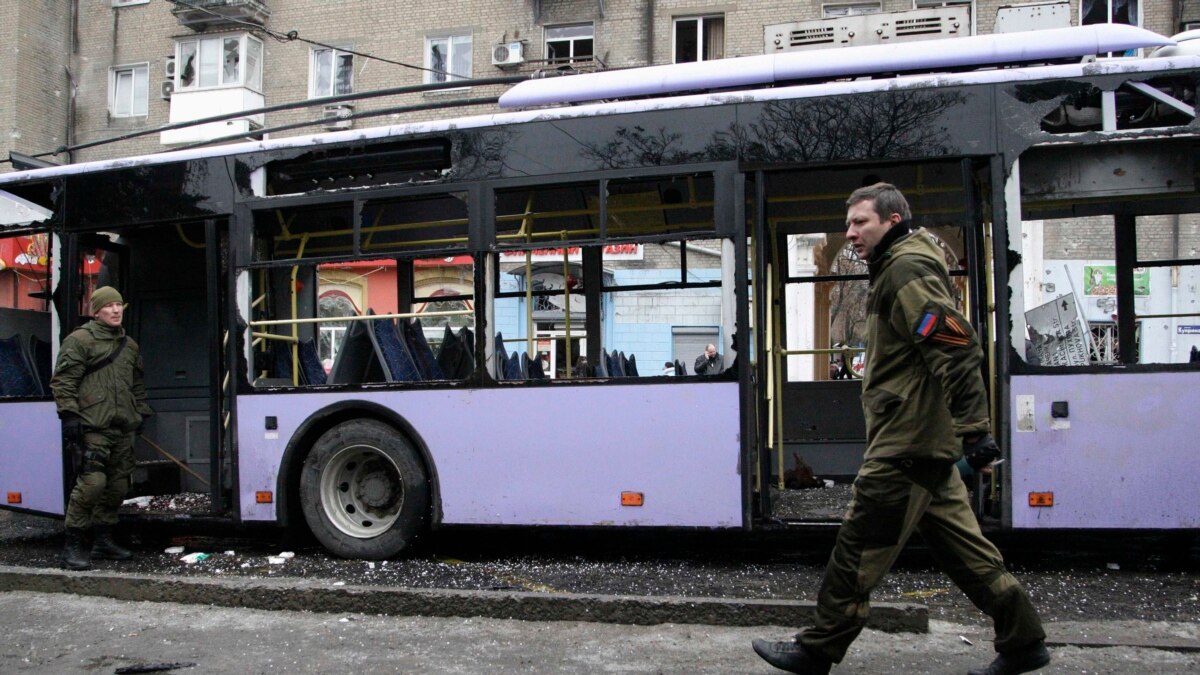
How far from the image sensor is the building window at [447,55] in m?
24.1

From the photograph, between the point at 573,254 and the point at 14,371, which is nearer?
the point at 573,254

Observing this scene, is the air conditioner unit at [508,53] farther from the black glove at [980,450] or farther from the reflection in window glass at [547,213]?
the black glove at [980,450]

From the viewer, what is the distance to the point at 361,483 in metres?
7.15

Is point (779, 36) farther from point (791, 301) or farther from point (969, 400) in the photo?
point (969, 400)

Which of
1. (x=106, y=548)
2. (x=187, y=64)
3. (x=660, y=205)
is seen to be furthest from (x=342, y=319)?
(x=187, y=64)

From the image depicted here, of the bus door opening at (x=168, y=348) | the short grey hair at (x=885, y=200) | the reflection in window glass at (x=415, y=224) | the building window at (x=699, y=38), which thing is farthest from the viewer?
the building window at (x=699, y=38)

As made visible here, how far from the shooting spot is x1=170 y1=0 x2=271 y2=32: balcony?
24.8 metres

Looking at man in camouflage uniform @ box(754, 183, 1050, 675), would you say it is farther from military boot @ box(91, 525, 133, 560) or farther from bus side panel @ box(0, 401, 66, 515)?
bus side panel @ box(0, 401, 66, 515)

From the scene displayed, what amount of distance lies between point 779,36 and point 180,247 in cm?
547

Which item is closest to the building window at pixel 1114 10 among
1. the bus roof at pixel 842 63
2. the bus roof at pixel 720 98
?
the bus roof at pixel 842 63

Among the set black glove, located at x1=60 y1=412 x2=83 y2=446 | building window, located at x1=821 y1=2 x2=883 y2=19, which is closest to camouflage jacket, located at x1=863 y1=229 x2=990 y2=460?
black glove, located at x1=60 y1=412 x2=83 y2=446

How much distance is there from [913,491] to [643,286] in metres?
4.25

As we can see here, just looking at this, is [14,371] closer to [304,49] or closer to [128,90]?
[304,49]

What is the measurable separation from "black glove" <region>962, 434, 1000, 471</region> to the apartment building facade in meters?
18.8
